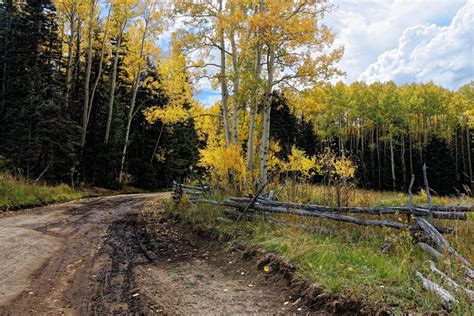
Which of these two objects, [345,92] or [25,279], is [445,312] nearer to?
[25,279]

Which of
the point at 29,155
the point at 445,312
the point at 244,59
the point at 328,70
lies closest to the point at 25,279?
the point at 445,312

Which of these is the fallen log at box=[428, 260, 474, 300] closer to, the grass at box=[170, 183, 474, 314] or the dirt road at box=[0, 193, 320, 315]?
the grass at box=[170, 183, 474, 314]

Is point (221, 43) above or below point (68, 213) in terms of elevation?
above

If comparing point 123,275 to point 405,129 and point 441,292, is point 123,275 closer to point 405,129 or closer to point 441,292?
point 441,292

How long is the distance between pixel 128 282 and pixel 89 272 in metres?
0.87

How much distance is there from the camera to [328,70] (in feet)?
33.5

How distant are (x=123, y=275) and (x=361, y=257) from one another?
360 centimetres

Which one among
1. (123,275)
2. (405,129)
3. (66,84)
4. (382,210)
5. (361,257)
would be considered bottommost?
(123,275)

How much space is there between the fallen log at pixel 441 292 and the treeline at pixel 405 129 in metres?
32.4

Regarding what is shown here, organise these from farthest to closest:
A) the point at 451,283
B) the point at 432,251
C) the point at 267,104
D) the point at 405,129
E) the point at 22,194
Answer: the point at 405,129, the point at 22,194, the point at 267,104, the point at 432,251, the point at 451,283

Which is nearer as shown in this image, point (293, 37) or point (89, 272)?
point (89, 272)

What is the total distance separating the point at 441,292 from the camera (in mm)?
3080

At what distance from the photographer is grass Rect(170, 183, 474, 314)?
3.27 metres

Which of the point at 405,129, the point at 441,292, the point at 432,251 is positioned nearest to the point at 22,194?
the point at 432,251
